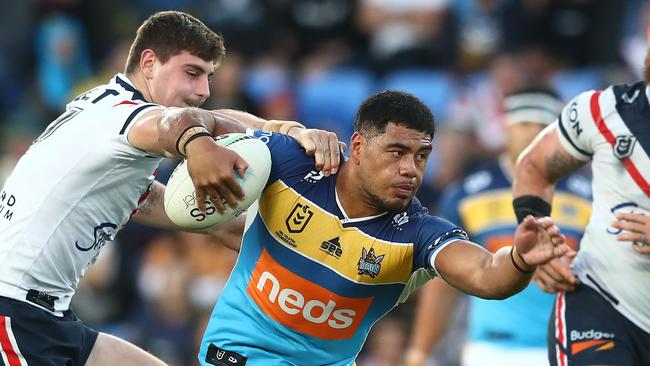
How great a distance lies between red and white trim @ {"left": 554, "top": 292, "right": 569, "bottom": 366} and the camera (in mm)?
6625

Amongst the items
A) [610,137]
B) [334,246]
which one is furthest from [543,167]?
[334,246]

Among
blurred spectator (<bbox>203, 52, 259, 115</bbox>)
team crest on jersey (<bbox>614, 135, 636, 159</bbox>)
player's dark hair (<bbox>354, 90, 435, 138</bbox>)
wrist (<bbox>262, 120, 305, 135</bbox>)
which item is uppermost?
blurred spectator (<bbox>203, 52, 259, 115</bbox>)

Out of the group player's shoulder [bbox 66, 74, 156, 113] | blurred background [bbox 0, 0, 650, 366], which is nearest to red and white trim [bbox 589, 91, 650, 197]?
player's shoulder [bbox 66, 74, 156, 113]

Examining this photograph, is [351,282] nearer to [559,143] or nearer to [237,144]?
[237,144]

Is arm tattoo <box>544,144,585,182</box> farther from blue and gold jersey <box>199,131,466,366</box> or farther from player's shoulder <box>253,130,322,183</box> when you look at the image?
player's shoulder <box>253,130,322,183</box>

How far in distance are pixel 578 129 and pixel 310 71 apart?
793 cm

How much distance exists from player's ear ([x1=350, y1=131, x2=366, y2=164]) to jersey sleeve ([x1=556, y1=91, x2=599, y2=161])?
1.26 meters

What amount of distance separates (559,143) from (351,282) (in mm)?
1518

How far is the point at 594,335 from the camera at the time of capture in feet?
21.3

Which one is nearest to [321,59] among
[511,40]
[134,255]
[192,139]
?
[511,40]

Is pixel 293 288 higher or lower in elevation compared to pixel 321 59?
lower

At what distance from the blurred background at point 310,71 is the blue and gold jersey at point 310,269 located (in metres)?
5.06

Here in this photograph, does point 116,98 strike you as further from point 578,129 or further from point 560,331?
point 560,331

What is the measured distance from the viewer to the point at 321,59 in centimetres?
1436
